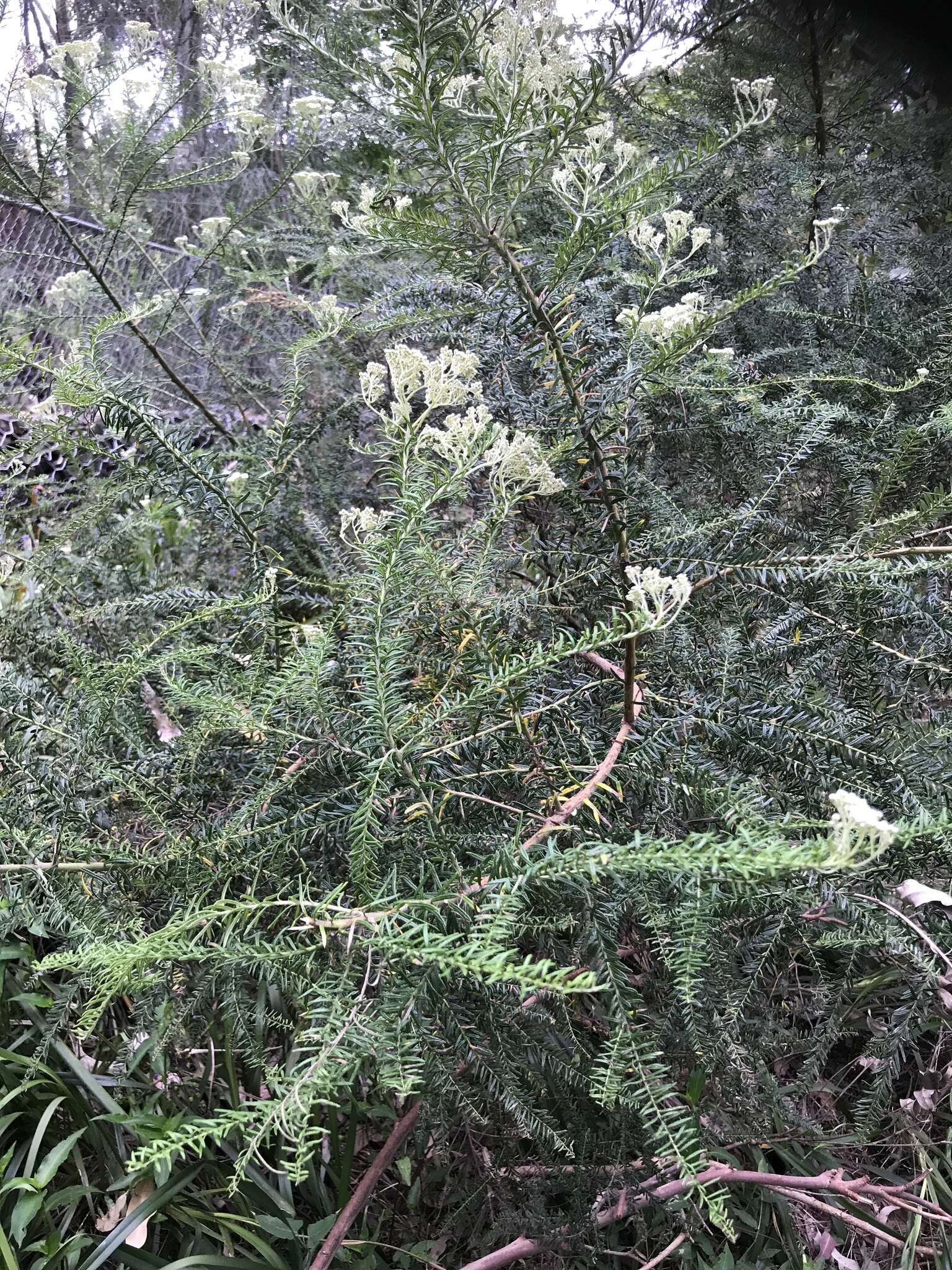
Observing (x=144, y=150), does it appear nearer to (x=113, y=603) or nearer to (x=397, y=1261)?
(x=113, y=603)

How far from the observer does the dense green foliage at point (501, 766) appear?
60 centimetres

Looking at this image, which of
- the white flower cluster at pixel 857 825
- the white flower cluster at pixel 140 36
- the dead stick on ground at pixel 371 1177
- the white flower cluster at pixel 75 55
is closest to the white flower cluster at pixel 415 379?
the dead stick on ground at pixel 371 1177

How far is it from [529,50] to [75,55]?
0.94 m

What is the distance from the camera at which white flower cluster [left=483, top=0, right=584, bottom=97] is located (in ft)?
2.62

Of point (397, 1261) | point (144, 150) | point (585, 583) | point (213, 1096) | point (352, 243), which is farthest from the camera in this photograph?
point (352, 243)

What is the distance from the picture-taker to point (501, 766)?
731 millimetres

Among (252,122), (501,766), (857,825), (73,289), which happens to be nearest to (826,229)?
(501,766)

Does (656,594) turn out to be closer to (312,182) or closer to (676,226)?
(676,226)

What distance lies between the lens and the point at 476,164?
696 mm

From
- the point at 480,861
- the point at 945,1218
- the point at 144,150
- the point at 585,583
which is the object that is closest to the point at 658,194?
the point at 585,583

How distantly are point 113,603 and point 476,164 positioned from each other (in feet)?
2.19

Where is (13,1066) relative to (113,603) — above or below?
below

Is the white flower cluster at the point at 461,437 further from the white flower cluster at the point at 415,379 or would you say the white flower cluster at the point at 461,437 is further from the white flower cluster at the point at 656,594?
the white flower cluster at the point at 656,594

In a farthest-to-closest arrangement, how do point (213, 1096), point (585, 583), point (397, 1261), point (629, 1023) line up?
point (213, 1096), point (397, 1261), point (585, 583), point (629, 1023)
